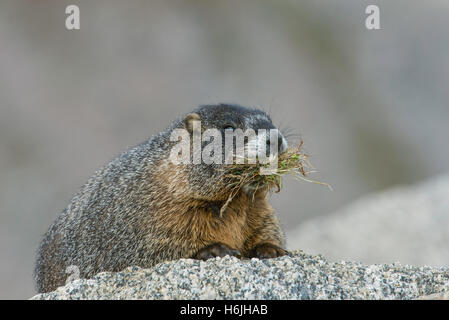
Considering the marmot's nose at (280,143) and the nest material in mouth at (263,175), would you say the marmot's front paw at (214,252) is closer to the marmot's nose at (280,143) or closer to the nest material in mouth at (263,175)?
the nest material in mouth at (263,175)

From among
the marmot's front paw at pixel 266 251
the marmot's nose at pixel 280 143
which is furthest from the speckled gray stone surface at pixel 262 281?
the marmot's nose at pixel 280 143

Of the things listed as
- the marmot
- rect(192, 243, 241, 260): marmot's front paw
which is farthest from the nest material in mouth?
rect(192, 243, 241, 260): marmot's front paw

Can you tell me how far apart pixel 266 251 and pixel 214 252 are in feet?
2.45

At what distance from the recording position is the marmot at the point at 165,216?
6469 millimetres

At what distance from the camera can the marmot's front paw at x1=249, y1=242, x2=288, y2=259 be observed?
666 cm

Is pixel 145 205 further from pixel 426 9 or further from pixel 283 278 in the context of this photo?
pixel 426 9

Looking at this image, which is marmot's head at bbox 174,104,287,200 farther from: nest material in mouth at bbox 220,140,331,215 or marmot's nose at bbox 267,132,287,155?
nest material in mouth at bbox 220,140,331,215

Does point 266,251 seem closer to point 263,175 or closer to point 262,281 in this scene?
point 263,175

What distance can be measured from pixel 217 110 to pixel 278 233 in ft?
5.30

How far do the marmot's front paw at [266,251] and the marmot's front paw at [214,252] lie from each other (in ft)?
1.51

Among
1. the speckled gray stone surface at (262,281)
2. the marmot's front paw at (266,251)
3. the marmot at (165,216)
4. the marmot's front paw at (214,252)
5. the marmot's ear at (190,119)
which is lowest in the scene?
the speckled gray stone surface at (262,281)

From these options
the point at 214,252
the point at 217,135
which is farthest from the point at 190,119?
the point at 214,252

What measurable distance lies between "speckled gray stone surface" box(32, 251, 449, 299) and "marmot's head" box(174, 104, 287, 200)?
2.70ft
